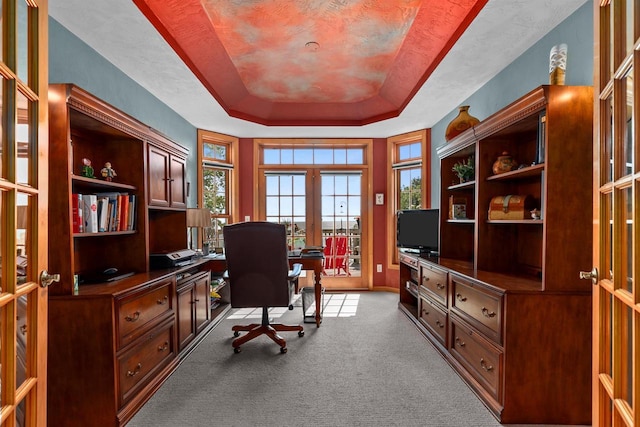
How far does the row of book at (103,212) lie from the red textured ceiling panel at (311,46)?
1.17 metres

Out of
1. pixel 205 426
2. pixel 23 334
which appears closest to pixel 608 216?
pixel 23 334

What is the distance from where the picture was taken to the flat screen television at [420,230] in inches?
145

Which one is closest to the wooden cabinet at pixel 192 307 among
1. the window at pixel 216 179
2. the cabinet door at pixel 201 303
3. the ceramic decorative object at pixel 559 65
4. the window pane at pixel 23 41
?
the cabinet door at pixel 201 303

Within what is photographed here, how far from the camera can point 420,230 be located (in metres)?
3.82

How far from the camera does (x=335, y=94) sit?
3.97 metres

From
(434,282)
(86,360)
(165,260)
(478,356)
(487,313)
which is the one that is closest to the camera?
(86,360)

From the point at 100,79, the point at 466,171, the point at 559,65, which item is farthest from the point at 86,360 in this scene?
the point at 559,65

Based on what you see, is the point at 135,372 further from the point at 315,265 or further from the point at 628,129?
the point at 628,129

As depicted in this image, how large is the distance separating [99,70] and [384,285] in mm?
4306

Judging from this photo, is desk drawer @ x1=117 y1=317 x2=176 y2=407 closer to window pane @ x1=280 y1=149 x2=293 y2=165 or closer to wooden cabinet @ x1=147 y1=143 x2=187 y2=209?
wooden cabinet @ x1=147 y1=143 x2=187 y2=209

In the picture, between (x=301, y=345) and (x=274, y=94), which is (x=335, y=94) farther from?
(x=301, y=345)

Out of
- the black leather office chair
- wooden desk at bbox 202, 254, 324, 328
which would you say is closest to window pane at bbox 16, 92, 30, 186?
the black leather office chair

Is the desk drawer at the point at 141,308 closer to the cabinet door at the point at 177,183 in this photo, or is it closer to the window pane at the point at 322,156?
the cabinet door at the point at 177,183

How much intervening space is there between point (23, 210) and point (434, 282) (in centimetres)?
284
